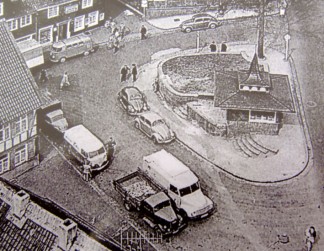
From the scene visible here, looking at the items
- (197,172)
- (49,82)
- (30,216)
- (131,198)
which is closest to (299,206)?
(197,172)

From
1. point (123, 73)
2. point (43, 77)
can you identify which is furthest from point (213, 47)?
point (43, 77)

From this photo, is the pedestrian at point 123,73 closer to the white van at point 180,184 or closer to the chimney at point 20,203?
the white van at point 180,184

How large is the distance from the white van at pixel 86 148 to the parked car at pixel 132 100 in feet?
20.1

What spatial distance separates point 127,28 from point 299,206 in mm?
31544

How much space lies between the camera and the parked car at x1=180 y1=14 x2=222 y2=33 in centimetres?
7112

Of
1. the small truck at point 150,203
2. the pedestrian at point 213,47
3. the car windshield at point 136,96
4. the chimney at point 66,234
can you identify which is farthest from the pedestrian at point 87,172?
the pedestrian at point 213,47

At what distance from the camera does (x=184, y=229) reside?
45.4 meters

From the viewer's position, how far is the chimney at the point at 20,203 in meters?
36.0

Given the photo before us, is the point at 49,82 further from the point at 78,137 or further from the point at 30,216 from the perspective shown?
the point at 30,216

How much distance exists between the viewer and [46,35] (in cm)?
6712

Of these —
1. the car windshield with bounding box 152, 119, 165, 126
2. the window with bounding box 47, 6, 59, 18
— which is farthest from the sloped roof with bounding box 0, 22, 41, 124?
the window with bounding box 47, 6, 59, 18

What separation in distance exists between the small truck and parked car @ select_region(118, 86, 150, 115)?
10.3m

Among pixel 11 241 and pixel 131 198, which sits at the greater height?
pixel 11 241

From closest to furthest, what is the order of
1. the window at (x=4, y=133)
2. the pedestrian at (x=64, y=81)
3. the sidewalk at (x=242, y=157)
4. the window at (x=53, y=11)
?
the window at (x=4, y=133) < the sidewalk at (x=242, y=157) < the pedestrian at (x=64, y=81) < the window at (x=53, y=11)
